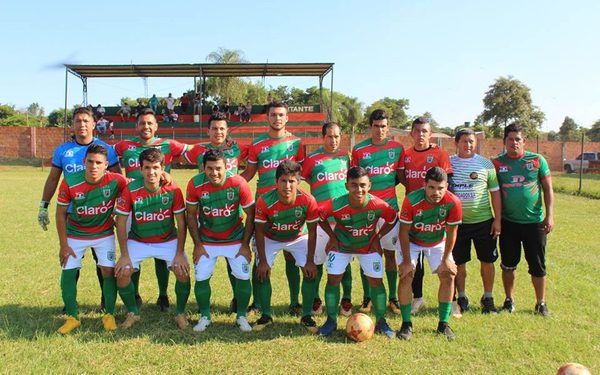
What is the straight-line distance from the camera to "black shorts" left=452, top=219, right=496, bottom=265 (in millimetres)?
5246

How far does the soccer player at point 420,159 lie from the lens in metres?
5.12

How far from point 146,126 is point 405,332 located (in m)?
3.49

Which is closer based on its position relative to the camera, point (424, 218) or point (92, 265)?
point (424, 218)

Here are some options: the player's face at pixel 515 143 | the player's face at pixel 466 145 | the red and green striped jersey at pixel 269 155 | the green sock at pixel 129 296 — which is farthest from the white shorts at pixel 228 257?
the player's face at pixel 515 143

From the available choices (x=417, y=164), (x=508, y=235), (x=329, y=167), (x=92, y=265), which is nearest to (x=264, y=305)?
Result: (x=329, y=167)

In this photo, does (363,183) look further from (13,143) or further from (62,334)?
(13,143)

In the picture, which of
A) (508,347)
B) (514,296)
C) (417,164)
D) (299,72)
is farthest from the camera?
(299,72)

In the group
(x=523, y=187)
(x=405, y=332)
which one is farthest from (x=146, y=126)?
(x=523, y=187)

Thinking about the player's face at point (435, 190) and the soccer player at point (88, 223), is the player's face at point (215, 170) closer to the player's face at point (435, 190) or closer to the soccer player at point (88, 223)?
the soccer player at point (88, 223)

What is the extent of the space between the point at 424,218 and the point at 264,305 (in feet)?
6.17

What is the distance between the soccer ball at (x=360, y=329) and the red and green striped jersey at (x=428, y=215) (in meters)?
1.00

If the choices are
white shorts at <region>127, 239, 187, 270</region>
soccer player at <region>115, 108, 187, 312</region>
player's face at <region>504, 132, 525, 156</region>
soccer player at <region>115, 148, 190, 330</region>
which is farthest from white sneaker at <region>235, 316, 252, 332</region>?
player's face at <region>504, 132, 525, 156</region>

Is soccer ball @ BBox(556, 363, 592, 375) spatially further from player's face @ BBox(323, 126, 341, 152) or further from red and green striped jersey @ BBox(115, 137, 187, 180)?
red and green striped jersey @ BBox(115, 137, 187, 180)

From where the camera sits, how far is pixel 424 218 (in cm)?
463
